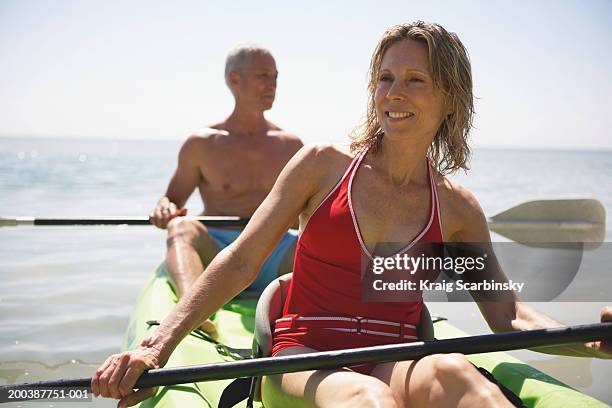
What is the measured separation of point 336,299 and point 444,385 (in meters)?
0.47

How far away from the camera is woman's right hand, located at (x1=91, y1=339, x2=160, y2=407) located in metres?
1.74

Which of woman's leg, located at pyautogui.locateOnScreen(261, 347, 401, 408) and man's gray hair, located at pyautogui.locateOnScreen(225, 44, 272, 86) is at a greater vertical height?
man's gray hair, located at pyautogui.locateOnScreen(225, 44, 272, 86)

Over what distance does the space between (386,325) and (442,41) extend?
2.93ft

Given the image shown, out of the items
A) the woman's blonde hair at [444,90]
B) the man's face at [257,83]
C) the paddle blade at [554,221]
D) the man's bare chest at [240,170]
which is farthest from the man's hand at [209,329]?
the paddle blade at [554,221]

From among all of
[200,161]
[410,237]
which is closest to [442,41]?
[410,237]

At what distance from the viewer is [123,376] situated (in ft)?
5.74

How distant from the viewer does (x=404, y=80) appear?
6.86 feet

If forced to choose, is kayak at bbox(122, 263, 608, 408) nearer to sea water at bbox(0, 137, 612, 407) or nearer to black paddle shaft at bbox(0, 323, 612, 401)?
black paddle shaft at bbox(0, 323, 612, 401)

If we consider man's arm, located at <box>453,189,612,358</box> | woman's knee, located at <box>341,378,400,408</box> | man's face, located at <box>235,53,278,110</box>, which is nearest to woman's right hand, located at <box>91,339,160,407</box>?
woman's knee, located at <box>341,378,400,408</box>

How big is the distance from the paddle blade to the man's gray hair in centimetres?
220

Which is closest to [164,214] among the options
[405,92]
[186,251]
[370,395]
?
[186,251]

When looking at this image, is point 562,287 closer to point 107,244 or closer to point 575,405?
point 575,405

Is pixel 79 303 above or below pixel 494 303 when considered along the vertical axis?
below

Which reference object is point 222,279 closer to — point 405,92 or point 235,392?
point 235,392
